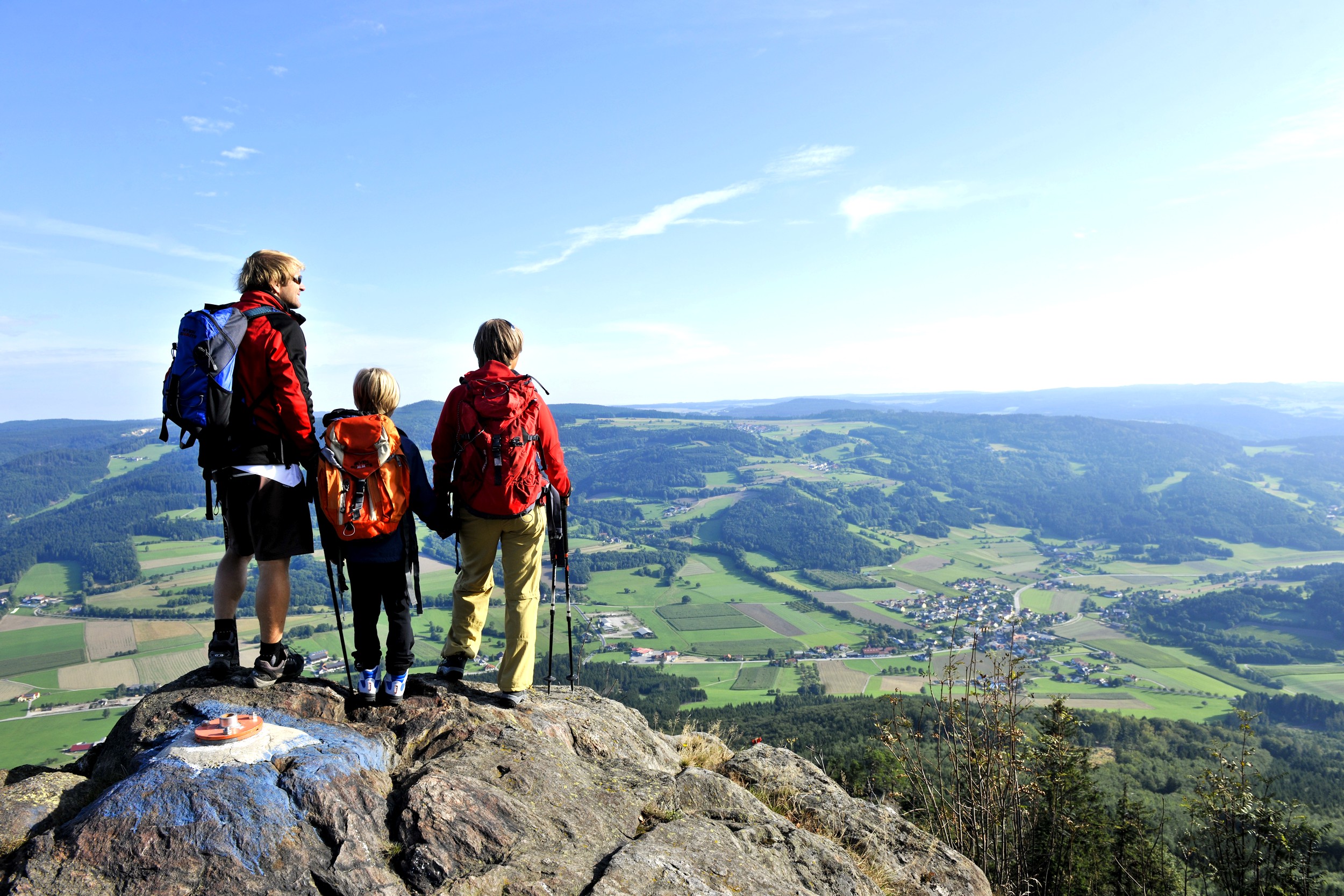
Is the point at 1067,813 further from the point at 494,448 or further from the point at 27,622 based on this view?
the point at 27,622

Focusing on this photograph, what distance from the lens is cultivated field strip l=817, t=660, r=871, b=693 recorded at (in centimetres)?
5180

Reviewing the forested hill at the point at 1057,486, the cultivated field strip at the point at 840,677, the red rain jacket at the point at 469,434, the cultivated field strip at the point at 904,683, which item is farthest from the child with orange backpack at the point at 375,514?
the forested hill at the point at 1057,486

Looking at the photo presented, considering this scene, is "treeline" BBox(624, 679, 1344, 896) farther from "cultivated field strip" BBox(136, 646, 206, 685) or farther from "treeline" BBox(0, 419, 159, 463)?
"treeline" BBox(0, 419, 159, 463)

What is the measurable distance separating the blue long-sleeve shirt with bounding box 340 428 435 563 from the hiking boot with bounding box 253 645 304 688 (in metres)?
0.83

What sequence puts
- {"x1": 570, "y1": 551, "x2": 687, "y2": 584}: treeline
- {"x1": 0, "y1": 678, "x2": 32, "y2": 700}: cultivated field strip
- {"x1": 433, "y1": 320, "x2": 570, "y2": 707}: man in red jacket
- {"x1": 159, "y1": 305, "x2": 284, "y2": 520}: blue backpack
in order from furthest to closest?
1. {"x1": 570, "y1": 551, "x2": 687, "y2": 584}: treeline
2. {"x1": 0, "y1": 678, "x2": 32, "y2": 700}: cultivated field strip
3. {"x1": 433, "y1": 320, "x2": 570, "y2": 707}: man in red jacket
4. {"x1": 159, "y1": 305, "x2": 284, "y2": 520}: blue backpack

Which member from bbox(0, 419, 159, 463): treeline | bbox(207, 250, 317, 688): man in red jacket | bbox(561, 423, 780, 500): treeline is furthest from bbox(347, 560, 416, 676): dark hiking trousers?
bbox(0, 419, 159, 463): treeline

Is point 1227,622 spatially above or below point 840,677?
below

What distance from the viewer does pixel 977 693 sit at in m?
5.46

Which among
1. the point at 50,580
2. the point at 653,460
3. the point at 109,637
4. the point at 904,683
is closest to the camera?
the point at 904,683

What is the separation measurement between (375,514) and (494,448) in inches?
33.5

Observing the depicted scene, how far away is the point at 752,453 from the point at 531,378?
188m

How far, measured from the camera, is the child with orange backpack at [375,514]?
4.05 meters

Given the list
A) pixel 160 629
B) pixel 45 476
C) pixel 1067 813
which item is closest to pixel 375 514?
pixel 1067 813

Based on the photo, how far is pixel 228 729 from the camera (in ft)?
11.1
